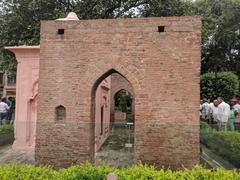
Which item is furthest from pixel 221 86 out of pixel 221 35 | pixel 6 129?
pixel 6 129

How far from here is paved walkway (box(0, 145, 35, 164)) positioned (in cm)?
1059

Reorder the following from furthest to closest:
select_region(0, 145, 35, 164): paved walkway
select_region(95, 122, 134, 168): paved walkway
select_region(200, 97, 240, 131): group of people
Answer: select_region(200, 97, 240, 131): group of people < select_region(0, 145, 35, 164): paved walkway < select_region(95, 122, 134, 168): paved walkway

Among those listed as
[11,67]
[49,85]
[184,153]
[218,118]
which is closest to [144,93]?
[184,153]

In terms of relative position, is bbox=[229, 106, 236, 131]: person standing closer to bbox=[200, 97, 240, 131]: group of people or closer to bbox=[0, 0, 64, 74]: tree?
bbox=[200, 97, 240, 131]: group of people

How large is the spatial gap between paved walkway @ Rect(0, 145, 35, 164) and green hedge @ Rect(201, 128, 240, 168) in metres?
5.77

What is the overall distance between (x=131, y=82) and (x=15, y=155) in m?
5.74

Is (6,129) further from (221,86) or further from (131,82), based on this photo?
(221,86)

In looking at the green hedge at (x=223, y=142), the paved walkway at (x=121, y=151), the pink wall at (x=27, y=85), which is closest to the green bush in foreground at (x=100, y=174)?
the green hedge at (x=223, y=142)

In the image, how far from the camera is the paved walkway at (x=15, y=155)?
10586mm

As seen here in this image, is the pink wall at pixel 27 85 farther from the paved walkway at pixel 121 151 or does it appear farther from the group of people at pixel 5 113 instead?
the paved walkway at pixel 121 151

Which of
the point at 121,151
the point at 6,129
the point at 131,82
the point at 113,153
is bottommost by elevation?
the point at 113,153

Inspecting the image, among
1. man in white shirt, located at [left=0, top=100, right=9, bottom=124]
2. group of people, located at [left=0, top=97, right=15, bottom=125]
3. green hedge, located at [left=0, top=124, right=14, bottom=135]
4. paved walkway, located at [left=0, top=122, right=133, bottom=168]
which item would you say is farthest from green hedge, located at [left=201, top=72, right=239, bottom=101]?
green hedge, located at [left=0, top=124, right=14, bottom=135]

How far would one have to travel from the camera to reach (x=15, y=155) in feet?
38.4

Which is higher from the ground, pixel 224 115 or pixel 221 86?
pixel 221 86
